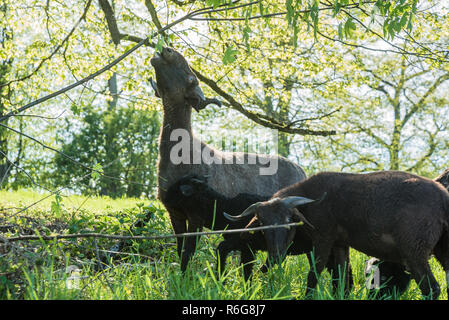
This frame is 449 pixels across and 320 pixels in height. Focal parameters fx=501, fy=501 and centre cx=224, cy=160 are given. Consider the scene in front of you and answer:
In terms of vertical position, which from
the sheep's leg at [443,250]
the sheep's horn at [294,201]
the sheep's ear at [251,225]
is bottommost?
the sheep's leg at [443,250]

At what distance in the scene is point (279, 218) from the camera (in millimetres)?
4855

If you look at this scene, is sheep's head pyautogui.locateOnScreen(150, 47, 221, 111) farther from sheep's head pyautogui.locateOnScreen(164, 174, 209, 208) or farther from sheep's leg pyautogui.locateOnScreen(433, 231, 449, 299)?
sheep's leg pyautogui.locateOnScreen(433, 231, 449, 299)

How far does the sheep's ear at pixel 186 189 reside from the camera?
6041 mm

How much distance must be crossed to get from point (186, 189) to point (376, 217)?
7.66 feet

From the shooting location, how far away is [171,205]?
6090 mm

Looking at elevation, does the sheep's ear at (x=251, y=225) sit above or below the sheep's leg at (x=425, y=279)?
above

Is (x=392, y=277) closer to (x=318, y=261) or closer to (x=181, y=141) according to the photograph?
(x=318, y=261)

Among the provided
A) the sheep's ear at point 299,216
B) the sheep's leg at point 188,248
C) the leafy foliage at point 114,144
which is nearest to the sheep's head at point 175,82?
the sheep's leg at point 188,248

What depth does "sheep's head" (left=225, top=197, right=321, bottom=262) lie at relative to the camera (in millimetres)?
4824

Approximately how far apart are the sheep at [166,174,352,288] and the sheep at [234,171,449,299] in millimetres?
441

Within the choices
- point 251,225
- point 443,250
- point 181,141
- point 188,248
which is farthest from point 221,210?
point 443,250

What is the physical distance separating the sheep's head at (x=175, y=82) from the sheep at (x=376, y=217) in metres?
1.89

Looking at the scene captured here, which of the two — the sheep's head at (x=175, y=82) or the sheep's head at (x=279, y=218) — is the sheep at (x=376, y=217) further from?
the sheep's head at (x=175, y=82)
